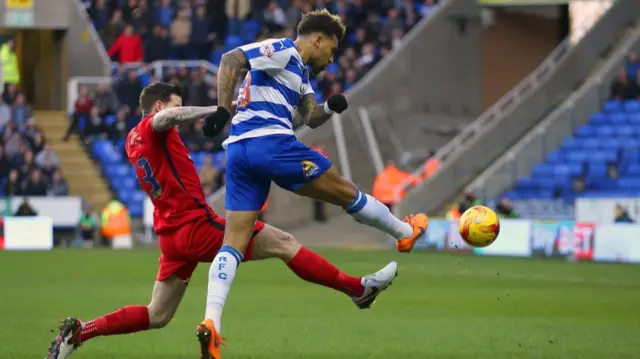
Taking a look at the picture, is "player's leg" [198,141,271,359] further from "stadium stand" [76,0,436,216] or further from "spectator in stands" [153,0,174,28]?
"spectator in stands" [153,0,174,28]

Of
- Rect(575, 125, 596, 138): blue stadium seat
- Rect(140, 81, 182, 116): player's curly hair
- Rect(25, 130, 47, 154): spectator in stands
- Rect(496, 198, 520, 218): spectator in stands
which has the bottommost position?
Rect(25, 130, 47, 154): spectator in stands

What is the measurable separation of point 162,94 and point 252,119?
0.77 m

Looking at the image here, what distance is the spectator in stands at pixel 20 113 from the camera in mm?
30625

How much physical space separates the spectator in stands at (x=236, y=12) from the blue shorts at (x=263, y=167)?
24826 millimetres

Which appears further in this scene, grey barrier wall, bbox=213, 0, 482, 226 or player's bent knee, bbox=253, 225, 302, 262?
grey barrier wall, bbox=213, 0, 482, 226

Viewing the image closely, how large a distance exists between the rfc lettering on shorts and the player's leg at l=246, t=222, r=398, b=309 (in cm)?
55

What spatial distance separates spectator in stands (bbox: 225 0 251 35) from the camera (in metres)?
33.3

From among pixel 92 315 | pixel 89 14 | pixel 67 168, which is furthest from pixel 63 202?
pixel 92 315

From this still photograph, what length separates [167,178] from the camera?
29.3 ft

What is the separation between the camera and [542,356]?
30.9 feet

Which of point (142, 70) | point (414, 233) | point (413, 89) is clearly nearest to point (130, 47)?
point (142, 70)

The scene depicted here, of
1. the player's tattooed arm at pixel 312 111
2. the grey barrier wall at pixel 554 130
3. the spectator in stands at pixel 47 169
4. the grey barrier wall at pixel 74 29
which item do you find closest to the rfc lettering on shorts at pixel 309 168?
the player's tattooed arm at pixel 312 111

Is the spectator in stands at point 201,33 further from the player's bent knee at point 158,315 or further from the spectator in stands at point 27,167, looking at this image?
the player's bent knee at point 158,315

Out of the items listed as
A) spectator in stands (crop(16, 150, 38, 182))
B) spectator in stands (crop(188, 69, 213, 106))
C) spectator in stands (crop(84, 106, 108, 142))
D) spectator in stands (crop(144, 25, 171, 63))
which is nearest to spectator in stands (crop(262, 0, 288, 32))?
spectator in stands (crop(144, 25, 171, 63))
